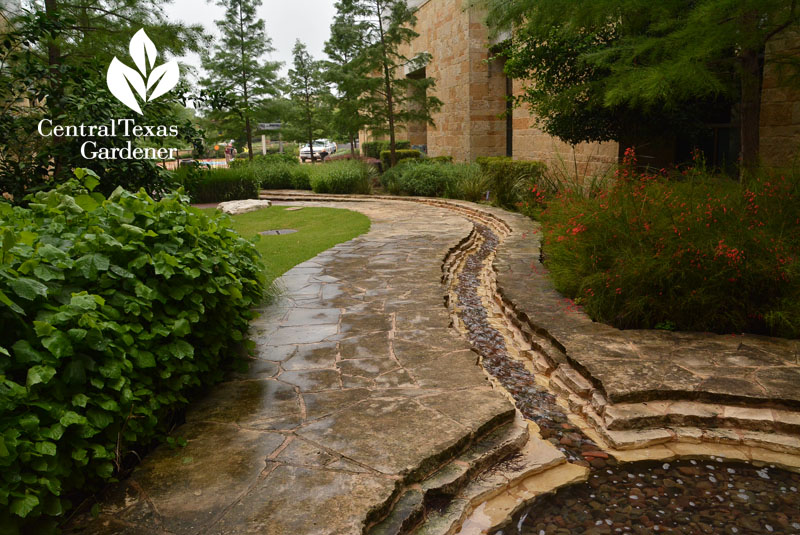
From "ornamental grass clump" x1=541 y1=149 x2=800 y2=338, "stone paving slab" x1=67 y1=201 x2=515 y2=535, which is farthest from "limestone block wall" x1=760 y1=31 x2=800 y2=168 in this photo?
"stone paving slab" x1=67 y1=201 x2=515 y2=535

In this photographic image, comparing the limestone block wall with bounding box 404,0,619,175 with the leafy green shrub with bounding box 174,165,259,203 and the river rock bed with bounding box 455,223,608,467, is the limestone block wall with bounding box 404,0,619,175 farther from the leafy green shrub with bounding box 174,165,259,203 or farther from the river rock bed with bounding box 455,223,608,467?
the river rock bed with bounding box 455,223,608,467

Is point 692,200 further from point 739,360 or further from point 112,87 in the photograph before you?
point 112,87

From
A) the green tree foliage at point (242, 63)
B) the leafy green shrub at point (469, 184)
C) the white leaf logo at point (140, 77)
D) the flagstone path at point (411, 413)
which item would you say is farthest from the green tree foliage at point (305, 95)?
the flagstone path at point (411, 413)

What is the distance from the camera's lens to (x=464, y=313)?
639 centimetres

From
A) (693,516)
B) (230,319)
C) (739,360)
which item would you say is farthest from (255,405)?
(739,360)

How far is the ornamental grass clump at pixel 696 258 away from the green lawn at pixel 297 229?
3585mm

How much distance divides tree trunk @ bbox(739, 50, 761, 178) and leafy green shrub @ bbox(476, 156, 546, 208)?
212 inches

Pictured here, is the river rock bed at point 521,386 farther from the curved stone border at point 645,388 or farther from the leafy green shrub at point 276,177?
the leafy green shrub at point 276,177

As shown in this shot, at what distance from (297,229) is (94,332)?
8638 mm

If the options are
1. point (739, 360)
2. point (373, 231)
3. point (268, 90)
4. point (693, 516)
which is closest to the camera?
point (693, 516)

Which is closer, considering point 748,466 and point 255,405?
point 748,466

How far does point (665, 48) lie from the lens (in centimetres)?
561

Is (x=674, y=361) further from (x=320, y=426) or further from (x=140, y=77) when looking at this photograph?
(x=140, y=77)

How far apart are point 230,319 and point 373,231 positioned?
21.8ft
